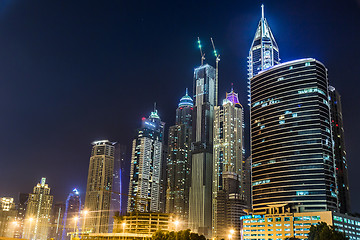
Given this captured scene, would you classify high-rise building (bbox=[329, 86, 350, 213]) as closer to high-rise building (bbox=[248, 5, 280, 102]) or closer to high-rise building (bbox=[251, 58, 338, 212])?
high-rise building (bbox=[251, 58, 338, 212])

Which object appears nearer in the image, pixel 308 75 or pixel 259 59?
pixel 308 75

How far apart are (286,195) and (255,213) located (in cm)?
1592

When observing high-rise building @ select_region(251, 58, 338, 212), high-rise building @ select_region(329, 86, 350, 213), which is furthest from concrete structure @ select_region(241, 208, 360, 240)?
high-rise building @ select_region(329, 86, 350, 213)

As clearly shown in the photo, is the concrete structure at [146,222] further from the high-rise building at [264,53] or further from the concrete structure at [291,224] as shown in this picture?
the high-rise building at [264,53]

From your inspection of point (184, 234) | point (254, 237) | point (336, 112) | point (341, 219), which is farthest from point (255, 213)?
point (184, 234)

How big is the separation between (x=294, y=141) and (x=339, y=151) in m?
35.2

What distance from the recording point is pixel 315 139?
14562cm

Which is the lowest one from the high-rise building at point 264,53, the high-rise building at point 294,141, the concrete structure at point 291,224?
the concrete structure at point 291,224

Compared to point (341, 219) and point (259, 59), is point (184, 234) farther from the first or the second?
point (259, 59)

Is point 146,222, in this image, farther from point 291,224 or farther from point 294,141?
point 294,141

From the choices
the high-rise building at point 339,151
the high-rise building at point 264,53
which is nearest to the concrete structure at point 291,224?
the high-rise building at point 339,151

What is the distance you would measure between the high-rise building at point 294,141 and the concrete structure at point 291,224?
3.38m

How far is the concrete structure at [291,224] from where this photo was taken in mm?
136500

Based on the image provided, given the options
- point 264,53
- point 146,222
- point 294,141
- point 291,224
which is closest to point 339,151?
point 294,141
